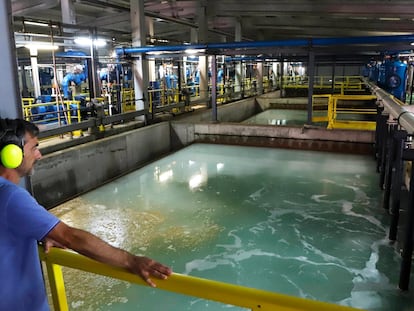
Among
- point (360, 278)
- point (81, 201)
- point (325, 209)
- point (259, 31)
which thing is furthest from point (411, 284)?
point (259, 31)

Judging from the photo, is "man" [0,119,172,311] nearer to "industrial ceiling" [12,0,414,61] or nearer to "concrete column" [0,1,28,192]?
"concrete column" [0,1,28,192]

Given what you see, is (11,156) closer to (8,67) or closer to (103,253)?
(103,253)

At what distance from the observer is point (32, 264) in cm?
145

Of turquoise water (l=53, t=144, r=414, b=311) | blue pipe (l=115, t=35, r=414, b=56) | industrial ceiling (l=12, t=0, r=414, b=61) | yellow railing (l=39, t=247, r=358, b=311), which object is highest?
industrial ceiling (l=12, t=0, r=414, b=61)

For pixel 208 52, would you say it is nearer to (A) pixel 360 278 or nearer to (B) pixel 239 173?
(B) pixel 239 173

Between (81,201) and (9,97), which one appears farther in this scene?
(81,201)

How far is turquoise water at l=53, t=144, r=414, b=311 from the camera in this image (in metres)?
3.69

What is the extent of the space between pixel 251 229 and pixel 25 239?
4004mm

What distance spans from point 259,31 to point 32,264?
2225 cm

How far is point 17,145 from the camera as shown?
1424mm

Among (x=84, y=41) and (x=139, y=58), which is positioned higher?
(x=84, y=41)

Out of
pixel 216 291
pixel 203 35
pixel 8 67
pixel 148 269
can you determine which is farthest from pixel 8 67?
pixel 203 35

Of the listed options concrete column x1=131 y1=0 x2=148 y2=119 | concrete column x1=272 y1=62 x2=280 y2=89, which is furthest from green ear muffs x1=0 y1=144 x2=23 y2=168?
concrete column x1=272 y1=62 x2=280 y2=89

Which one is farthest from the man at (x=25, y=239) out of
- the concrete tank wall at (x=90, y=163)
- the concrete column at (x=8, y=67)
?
the concrete tank wall at (x=90, y=163)
